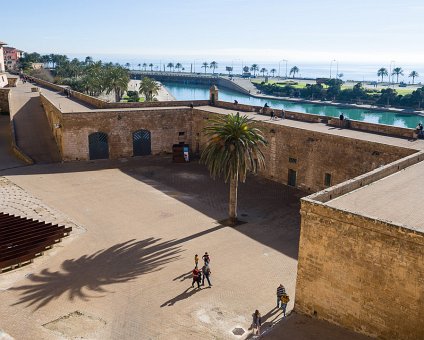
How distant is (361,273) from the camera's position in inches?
449

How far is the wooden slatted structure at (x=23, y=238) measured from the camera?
53.2ft

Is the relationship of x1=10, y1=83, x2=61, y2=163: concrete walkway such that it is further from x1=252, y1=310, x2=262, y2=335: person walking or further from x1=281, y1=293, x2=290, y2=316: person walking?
x1=252, y1=310, x2=262, y2=335: person walking

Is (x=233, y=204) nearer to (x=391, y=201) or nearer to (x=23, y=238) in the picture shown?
(x=391, y=201)

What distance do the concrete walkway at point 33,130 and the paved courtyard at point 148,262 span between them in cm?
426

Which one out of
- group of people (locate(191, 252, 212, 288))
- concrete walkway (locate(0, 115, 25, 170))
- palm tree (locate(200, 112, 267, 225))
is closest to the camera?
group of people (locate(191, 252, 212, 288))

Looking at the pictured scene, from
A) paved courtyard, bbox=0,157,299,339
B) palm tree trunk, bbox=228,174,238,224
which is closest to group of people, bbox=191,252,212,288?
paved courtyard, bbox=0,157,299,339

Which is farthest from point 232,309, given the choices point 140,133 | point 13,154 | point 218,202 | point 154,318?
point 13,154

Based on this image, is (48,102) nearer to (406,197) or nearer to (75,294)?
(75,294)

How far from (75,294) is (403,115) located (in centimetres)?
8310

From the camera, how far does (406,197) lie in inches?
536

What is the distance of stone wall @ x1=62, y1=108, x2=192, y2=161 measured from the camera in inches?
1179

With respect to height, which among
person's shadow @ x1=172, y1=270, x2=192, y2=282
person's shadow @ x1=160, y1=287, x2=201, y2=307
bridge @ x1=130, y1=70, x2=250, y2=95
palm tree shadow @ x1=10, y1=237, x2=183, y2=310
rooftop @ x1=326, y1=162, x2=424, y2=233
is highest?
bridge @ x1=130, y1=70, x2=250, y2=95

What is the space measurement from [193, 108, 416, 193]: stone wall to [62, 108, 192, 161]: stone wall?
827 cm

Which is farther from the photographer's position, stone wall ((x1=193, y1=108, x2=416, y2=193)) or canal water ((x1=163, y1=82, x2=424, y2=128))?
canal water ((x1=163, y1=82, x2=424, y2=128))
